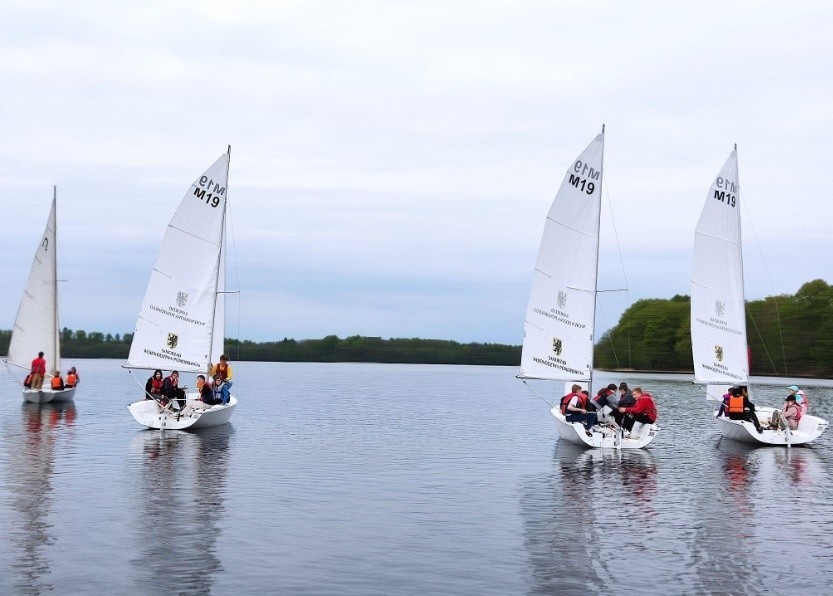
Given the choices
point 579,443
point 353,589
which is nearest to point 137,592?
point 353,589

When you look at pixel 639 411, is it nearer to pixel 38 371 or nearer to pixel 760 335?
pixel 38 371

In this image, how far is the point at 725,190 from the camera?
132ft

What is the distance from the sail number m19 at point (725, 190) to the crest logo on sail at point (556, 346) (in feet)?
31.6

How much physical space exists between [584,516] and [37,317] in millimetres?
38500

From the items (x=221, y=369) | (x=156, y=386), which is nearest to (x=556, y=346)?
(x=221, y=369)

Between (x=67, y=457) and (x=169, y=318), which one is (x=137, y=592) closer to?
→ (x=67, y=457)

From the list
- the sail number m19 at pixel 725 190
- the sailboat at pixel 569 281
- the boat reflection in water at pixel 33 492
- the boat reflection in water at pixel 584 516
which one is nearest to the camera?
the boat reflection in water at pixel 33 492

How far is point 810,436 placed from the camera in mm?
36375

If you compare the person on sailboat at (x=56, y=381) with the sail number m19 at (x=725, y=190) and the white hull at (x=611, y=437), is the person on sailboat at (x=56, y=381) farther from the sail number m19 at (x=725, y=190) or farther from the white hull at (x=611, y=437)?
the sail number m19 at (x=725, y=190)

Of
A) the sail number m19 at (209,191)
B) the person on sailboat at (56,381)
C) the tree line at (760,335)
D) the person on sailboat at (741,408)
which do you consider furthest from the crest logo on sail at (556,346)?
the tree line at (760,335)

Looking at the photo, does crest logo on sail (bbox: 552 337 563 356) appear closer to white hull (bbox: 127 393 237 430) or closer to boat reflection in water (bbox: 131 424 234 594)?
boat reflection in water (bbox: 131 424 234 594)

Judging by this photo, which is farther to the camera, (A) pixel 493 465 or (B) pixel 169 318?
(B) pixel 169 318

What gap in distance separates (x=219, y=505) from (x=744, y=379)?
24574mm

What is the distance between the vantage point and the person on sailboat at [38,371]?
2041 inches
